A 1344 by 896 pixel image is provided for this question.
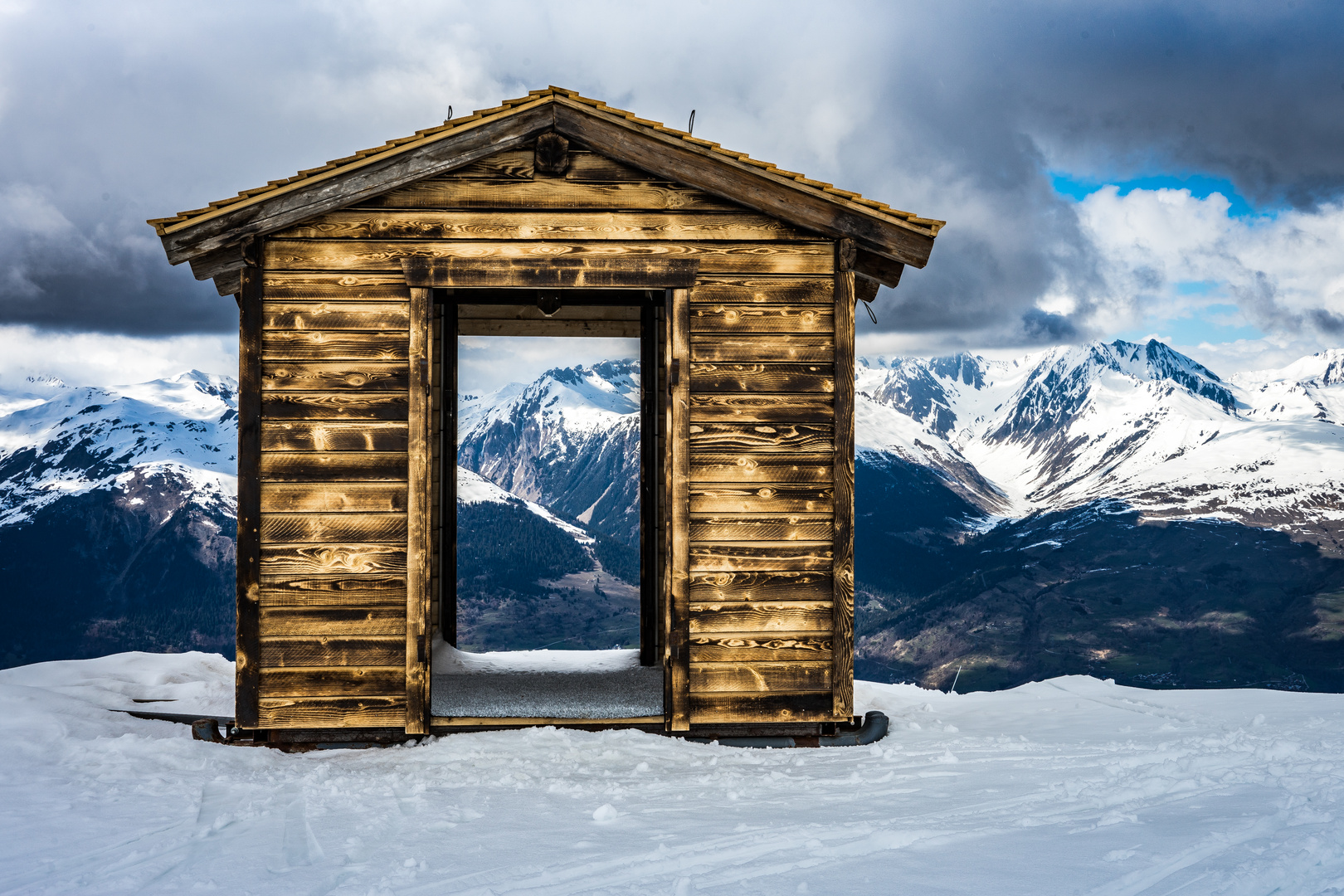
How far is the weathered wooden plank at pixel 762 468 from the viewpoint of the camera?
708 centimetres

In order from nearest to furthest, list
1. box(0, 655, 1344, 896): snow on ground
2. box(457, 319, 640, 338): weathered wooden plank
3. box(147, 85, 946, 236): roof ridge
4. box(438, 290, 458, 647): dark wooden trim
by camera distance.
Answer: box(0, 655, 1344, 896): snow on ground, box(147, 85, 946, 236): roof ridge, box(438, 290, 458, 647): dark wooden trim, box(457, 319, 640, 338): weathered wooden plank

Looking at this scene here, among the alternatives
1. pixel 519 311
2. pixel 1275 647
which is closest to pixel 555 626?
pixel 1275 647

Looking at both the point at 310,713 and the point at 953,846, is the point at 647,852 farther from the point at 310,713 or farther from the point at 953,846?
the point at 310,713

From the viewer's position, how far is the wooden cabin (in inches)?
272

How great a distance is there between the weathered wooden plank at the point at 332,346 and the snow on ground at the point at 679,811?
9.57 ft

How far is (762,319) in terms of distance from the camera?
23.3 ft

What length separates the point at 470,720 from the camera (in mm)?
6992

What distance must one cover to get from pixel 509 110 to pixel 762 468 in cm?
332

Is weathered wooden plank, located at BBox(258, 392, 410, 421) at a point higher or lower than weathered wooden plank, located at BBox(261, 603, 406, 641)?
higher

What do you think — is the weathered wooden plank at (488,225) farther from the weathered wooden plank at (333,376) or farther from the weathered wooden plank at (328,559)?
the weathered wooden plank at (328,559)

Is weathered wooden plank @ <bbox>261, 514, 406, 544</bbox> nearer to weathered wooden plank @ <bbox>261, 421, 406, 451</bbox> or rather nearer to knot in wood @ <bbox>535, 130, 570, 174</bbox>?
weathered wooden plank @ <bbox>261, 421, 406, 451</bbox>

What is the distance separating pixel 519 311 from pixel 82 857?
716 centimetres

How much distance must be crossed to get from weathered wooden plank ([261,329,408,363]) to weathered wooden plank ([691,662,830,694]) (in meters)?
3.34

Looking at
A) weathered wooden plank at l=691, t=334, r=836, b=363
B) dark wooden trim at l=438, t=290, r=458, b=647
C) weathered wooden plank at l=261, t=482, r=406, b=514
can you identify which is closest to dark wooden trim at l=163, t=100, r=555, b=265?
weathered wooden plank at l=261, t=482, r=406, b=514
